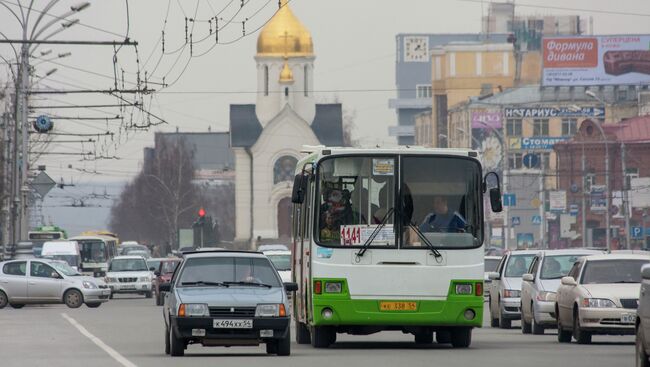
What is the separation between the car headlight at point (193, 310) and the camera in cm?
2125

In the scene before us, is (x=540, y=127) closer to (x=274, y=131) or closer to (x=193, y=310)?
(x=274, y=131)

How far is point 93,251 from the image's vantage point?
84.8 metres

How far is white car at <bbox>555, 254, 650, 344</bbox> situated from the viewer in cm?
2400

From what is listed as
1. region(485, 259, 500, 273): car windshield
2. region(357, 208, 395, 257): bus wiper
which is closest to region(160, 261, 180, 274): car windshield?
region(485, 259, 500, 273): car windshield

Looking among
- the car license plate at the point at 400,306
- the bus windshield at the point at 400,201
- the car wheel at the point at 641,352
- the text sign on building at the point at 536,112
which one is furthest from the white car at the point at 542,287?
the text sign on building at the point at 536,112

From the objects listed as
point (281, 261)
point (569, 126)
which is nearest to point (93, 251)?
point (281, 261)

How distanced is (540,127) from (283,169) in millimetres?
20559

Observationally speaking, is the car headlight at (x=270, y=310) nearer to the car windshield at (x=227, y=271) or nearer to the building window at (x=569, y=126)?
the car windshield at (x=227, y=271)

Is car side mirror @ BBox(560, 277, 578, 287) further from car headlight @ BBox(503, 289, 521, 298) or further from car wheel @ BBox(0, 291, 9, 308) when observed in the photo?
car wheel @ BBox(0, 291, 9, 308)

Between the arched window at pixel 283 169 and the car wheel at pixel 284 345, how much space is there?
393 ft

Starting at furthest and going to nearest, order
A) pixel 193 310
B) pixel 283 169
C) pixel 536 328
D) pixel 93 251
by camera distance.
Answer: pixel 283 169
pixel 93 251
pixel 536 328
pixel 193 310

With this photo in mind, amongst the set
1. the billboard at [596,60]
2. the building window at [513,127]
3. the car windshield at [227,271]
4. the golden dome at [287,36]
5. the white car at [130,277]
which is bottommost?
the white car at [130,277]

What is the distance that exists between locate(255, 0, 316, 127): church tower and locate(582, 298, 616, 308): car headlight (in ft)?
386

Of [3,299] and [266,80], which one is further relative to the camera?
[266,80]
